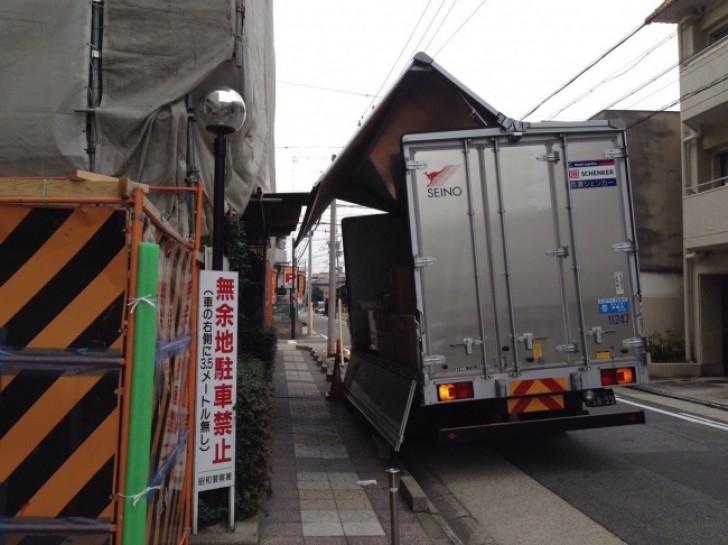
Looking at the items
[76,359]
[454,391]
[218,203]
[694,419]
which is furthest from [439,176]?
[694,419]

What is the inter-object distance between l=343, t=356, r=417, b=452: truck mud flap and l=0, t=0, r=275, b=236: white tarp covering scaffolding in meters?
3.15

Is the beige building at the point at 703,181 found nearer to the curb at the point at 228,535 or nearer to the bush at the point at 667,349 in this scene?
the bush at the point at 667,349

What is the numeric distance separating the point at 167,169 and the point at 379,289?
227 inches

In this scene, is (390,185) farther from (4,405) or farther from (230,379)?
(4,405)

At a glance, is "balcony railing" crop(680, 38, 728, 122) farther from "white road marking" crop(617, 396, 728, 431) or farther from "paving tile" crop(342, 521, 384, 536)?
"paving tile" crop(342, 521, 384, 536)

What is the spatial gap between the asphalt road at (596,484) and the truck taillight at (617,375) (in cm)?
106

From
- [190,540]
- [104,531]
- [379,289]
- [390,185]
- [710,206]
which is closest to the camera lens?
[104,531]

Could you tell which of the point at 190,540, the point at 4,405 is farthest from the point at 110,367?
the point at 190,540

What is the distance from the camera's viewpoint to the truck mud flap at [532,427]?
21.1ft

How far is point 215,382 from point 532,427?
3.64m

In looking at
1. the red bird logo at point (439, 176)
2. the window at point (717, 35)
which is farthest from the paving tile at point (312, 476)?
the window at point (717, 35)

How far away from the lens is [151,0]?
604 centimetres

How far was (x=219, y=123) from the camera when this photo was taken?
15.2 feet

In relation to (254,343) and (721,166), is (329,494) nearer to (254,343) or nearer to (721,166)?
(254,343)
